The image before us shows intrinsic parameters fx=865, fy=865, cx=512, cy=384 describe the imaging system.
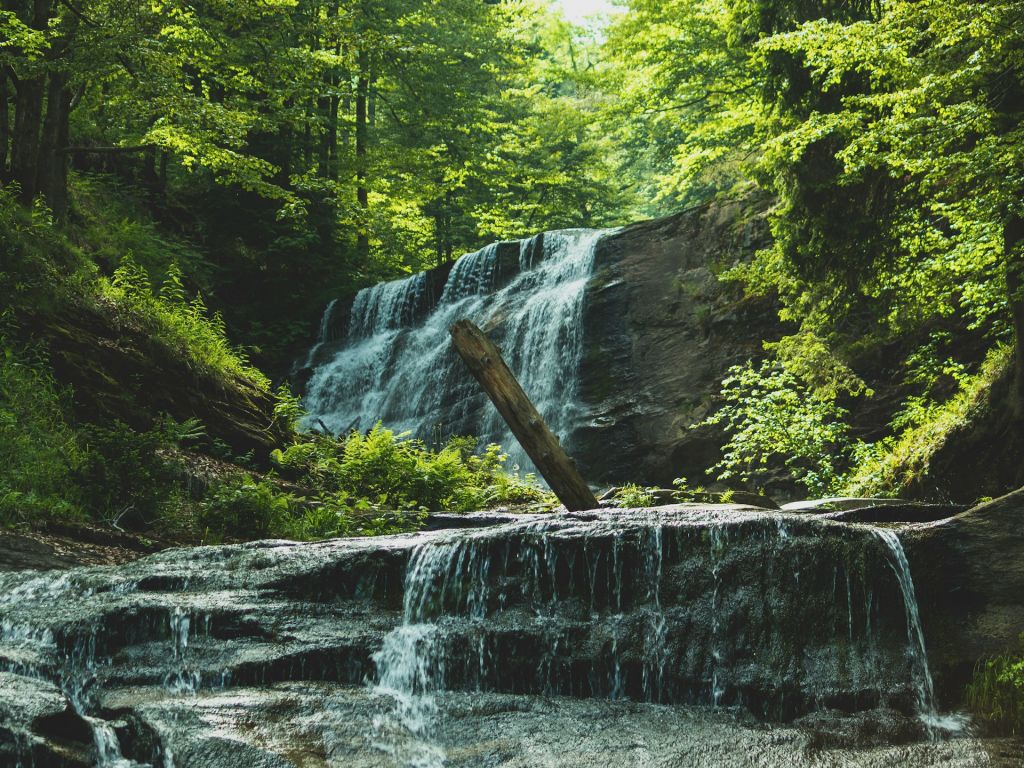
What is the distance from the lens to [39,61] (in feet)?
37.4

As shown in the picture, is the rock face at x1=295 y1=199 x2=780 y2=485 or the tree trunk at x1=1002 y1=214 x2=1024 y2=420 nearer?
the tree trunk at x1=1002 y1=214 x2=1024 y2=420

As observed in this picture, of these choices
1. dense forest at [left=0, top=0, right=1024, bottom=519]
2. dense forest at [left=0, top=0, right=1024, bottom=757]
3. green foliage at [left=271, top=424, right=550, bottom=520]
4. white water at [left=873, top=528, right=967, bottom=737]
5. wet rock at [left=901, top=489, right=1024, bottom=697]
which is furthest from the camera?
green foliage at [left=271, top=424, right=550, bottom=520]

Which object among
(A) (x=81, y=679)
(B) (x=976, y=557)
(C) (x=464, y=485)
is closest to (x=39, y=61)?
(C) (x=464, y=485)

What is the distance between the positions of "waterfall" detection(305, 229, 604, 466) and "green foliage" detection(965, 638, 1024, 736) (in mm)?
10390

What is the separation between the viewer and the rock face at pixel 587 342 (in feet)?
49.9

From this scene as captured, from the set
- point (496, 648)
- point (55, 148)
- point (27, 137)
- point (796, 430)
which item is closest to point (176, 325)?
point (55, 148)

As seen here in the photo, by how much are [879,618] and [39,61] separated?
11857mm

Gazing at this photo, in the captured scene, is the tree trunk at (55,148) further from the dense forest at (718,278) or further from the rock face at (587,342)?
the rock face at (587,342)

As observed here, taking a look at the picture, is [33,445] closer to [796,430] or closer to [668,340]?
[796,430]

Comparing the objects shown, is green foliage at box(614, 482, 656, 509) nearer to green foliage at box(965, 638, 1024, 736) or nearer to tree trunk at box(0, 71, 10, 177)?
green foliage at box(965, 638, 1024, 736)

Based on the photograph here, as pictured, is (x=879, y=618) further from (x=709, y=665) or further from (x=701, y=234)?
(x=701, y=234)

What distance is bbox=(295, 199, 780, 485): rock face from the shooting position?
15.2m

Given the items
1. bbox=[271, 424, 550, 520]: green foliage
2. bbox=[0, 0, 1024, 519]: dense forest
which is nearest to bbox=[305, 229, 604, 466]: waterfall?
bbox=[0, 0, 1024, 519]: dense forest

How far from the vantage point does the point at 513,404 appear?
28.5 feet
